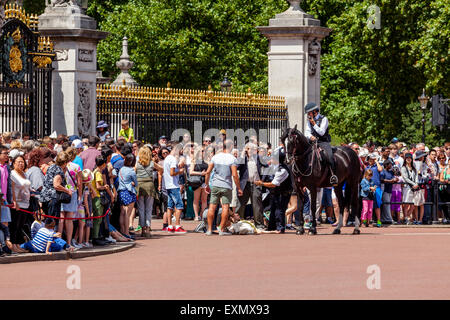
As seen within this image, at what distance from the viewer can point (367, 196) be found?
2416 centimetres

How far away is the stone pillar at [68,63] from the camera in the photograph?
72.4ft

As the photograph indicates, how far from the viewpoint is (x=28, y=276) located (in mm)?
13148

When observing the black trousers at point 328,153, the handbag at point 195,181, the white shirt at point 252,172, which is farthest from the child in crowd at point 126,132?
the black trousers at point 328,153

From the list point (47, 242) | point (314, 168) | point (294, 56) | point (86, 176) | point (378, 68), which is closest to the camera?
point (47, 242)

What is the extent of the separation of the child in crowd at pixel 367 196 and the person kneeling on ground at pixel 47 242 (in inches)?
394

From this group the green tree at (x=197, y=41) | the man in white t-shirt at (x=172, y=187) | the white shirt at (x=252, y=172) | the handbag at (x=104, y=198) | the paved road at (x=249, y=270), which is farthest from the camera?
the green tree at (x=197, y=41)

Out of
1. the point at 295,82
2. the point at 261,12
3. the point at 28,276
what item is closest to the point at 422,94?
the point at 261,12

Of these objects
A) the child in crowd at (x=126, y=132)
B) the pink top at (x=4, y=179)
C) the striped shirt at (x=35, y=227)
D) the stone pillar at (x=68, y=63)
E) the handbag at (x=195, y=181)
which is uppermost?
the stone pillar at (x=68, y=63)

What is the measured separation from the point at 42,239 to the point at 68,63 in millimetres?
7456

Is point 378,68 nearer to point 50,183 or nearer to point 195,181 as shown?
point 195,181

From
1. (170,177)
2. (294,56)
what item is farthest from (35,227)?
(294,56)

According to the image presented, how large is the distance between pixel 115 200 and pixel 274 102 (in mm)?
9985

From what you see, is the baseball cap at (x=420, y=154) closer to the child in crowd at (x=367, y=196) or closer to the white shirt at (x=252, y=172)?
the child in crowd at (x=367, y=196)
